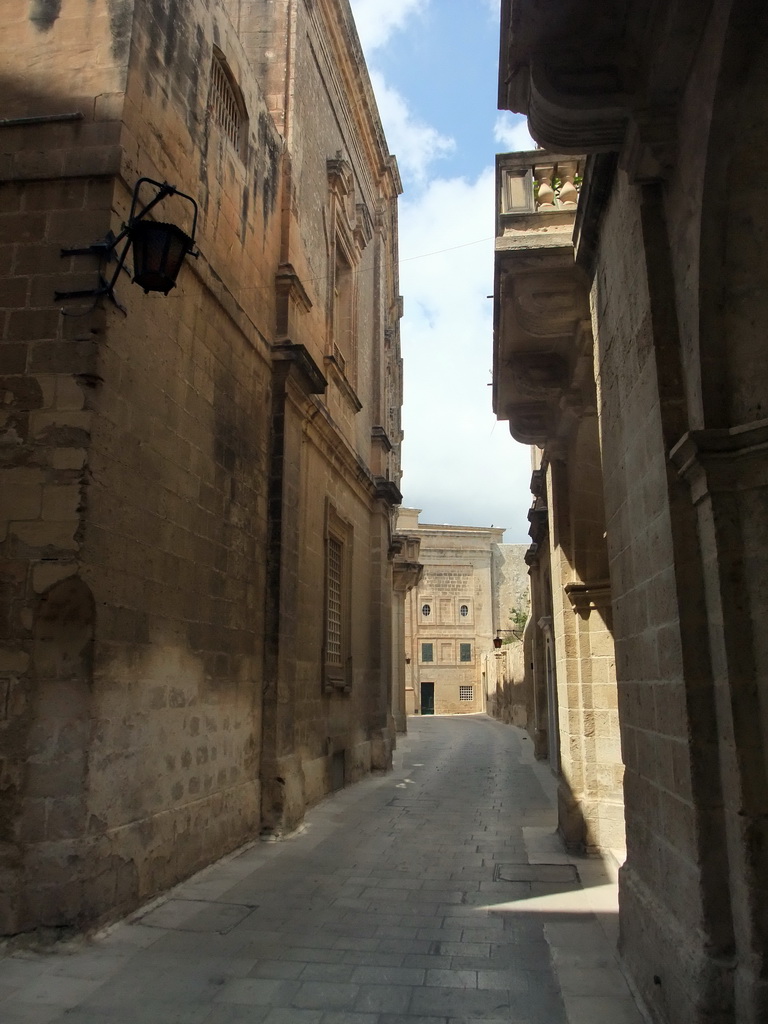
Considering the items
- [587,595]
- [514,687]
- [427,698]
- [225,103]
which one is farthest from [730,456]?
[427,698]

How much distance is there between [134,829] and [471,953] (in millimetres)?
2302

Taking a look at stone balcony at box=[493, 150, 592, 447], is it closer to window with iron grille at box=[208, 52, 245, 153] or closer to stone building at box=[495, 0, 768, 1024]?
stone building at box=[495, 0, 768, 1024]

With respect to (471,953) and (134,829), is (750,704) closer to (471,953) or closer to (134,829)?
(471,953)

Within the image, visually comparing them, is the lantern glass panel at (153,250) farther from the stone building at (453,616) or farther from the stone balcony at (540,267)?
the stone building at (453,616)

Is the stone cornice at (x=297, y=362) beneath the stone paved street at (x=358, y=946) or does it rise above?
above

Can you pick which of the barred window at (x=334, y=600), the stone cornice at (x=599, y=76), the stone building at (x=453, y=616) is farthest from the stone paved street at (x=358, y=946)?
the stone building at (x=453, y=616)

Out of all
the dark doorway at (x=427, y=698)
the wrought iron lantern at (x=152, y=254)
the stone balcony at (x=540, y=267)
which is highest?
the stone balcony at (x=540, y=267)

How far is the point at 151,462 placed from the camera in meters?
5.68

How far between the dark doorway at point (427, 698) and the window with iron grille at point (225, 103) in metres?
39.6

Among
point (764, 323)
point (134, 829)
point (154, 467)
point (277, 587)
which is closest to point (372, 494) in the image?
point (277, 587)

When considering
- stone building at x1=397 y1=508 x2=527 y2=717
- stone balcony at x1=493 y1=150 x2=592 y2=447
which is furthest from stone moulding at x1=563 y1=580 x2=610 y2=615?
stone building at x1=397 y1=508 x2=527 y2=717

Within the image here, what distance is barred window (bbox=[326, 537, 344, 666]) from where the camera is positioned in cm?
1139

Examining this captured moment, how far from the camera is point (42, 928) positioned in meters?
4.33

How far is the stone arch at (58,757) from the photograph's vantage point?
4.38 metres
